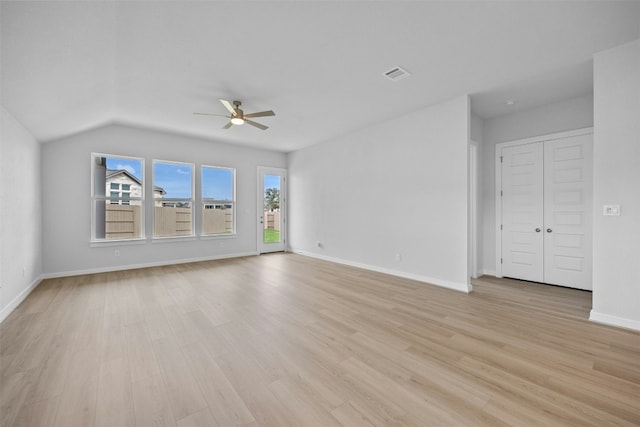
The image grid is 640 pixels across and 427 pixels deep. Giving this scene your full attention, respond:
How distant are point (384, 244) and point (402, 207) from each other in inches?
32.1

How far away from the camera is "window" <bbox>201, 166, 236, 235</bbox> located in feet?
20.8

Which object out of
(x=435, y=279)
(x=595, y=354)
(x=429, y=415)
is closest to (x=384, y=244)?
(x=435, y=279)

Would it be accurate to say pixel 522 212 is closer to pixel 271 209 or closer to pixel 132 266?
pixel 271 209

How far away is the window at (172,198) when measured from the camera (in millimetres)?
5684

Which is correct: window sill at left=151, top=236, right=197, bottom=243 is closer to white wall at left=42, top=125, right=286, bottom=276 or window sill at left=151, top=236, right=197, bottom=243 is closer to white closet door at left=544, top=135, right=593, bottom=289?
white wall at left=42, top=125, right=286, bottom=276

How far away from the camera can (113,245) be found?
203 inches

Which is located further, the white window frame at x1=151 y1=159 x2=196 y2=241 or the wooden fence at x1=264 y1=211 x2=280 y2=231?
the wooden fence at x1=264 y1=211 x2=280 y2=231

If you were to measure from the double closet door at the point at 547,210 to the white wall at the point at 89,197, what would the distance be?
19.3 ft

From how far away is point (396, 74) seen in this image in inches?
127

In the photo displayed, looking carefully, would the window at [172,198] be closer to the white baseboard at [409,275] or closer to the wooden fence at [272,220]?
the wooden fence at [272,220]

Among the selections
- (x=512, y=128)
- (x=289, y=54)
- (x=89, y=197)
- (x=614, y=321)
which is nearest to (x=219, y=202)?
(x=89, y=197)

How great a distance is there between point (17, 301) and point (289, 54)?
4.57 m

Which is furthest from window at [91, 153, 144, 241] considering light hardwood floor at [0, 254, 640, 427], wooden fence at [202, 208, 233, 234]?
light hardwood floor at [0, 254, 640, 427]

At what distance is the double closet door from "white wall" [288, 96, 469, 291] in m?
1.48
